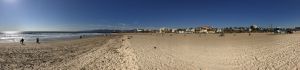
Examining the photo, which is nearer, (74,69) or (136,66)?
Answer: (136,66)

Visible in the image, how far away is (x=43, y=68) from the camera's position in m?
19.1

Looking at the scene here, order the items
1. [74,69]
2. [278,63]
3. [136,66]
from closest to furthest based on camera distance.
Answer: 1. [136,66]
2. [74,69]
3. [278,63]

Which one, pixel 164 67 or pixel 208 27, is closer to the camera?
Answer: pixel 164 67

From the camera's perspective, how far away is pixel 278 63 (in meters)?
19.4

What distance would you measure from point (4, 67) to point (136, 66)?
8.81m

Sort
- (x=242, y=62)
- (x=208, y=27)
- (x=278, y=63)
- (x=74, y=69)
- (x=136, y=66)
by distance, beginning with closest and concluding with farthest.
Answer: (x=136, y=66) < (x=74, y=69) < (x=278, y=63) < (x=242, y=62) < (x=208, y=27)

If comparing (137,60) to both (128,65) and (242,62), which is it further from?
(242,62)

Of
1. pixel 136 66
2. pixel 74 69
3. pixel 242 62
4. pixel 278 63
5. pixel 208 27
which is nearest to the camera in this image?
pixel 136 66

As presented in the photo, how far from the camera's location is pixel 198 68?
18547 mm


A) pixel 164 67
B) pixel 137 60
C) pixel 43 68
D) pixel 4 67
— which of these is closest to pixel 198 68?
pixel 164 67

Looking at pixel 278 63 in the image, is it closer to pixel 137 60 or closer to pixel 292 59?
pixel 292 59

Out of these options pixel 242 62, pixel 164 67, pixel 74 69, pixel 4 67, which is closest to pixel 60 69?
pixel 74 69

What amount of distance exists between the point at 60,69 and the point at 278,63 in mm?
13279

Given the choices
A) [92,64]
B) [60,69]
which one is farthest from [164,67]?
[60,69]
